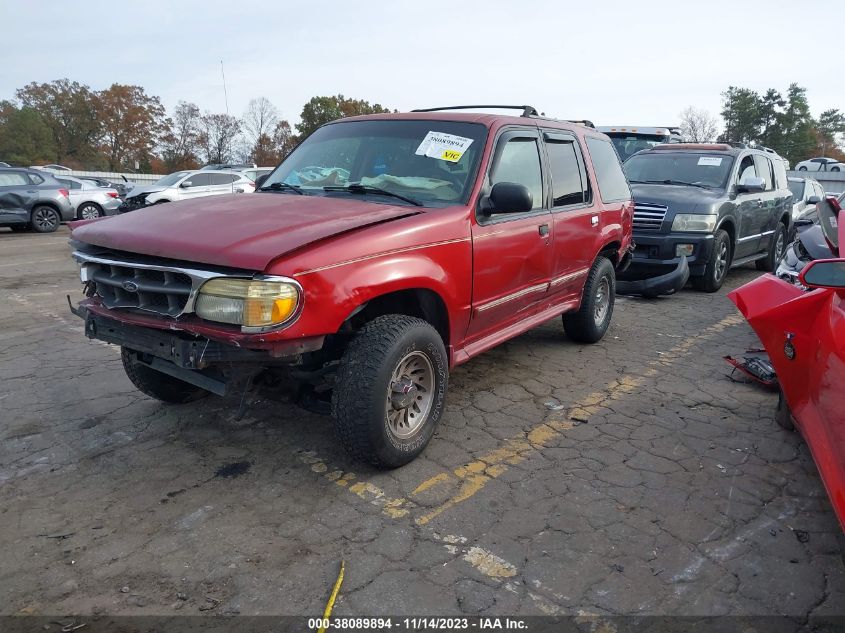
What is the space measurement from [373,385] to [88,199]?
1661cm

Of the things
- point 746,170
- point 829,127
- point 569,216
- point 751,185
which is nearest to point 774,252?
point 746,170

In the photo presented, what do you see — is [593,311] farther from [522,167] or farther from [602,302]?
[522,167]

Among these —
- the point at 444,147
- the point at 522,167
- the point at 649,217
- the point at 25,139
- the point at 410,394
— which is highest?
the point at 25,139

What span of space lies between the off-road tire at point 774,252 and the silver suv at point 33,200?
1576 centimetres

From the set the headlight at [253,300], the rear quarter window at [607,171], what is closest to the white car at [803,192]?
the rear quarter window at [607,171]

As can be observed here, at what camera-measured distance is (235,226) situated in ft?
10.2

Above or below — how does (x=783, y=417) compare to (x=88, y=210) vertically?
below

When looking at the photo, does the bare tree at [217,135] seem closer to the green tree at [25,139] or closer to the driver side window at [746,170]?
the green tree at [25,139]

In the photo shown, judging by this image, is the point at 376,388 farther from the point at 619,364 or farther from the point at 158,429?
the point at 619,364

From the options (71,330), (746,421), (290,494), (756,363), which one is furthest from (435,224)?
(71,330)

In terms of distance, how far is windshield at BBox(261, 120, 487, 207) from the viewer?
12.7 ft

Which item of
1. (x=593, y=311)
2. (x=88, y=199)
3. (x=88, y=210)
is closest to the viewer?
(x=593, y=311)

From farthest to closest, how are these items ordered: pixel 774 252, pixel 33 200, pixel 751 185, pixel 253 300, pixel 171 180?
pixel 171 180, pixel 33 200, pixel 774 252, pixel 751 185, pixel 253 300

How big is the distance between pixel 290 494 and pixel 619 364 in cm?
327
